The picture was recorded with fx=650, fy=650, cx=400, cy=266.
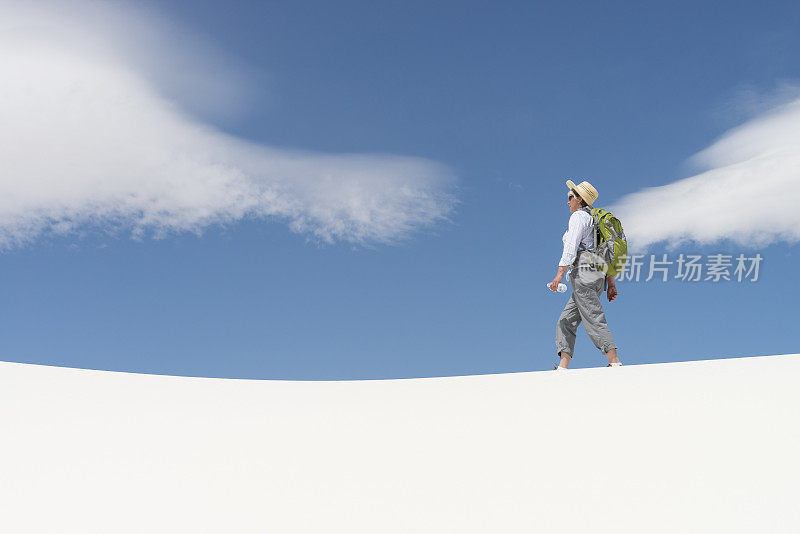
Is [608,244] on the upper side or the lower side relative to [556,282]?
upper

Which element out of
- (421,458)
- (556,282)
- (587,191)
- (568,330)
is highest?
(587,191)

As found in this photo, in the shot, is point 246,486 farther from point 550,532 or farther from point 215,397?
point 215,397

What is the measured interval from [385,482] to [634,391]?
77.8 inches

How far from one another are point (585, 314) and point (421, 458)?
299 cm

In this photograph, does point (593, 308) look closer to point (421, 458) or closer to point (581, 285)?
point (581, 285)

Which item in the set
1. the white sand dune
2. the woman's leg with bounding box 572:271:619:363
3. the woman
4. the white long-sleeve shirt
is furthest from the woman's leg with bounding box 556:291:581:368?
the white sand dune

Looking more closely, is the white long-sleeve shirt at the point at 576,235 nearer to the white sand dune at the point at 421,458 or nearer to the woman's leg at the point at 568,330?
the woman's leg at the point at 568,330

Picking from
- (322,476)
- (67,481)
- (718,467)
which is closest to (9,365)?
(67,481)

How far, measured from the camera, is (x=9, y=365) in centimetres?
550

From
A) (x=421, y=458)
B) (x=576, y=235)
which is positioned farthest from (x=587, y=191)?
(x=421, y=458)

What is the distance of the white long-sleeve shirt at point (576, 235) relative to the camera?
19.1ft

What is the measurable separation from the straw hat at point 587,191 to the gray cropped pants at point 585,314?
659 millimetres

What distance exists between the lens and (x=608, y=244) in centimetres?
594

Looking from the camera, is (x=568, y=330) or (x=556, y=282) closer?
(x=556, y=282)
